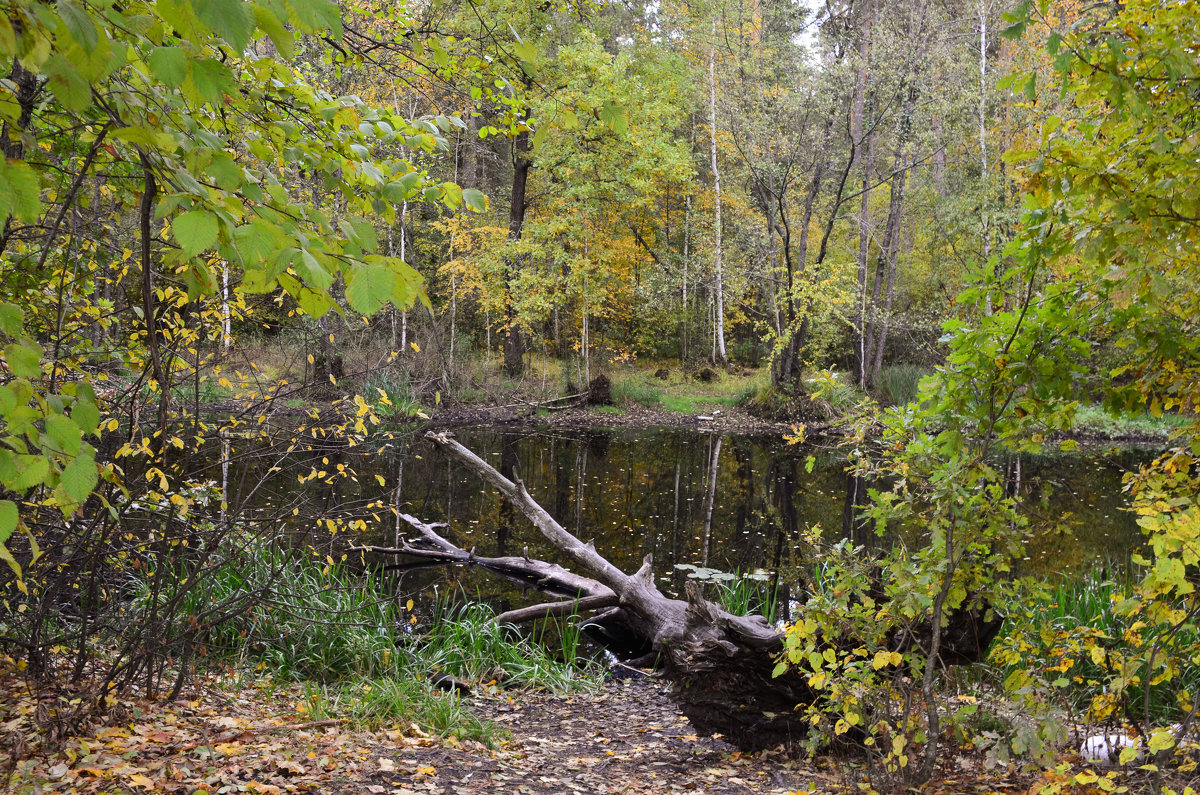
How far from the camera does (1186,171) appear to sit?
2.29 m

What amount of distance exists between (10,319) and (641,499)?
982 centimetres

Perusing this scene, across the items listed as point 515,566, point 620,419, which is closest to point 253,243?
point 515,566

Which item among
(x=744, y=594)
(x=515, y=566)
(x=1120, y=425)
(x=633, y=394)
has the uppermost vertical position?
(x=633, y=394)

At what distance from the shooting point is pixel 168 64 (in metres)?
1.34

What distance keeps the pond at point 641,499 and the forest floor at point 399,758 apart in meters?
1.14

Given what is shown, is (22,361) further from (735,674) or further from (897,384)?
(897,384)

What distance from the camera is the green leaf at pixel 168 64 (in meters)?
1.33

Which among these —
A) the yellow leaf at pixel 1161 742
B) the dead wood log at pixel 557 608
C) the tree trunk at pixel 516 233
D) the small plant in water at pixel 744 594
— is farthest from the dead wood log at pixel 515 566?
the tree trunk at pixel 516 233

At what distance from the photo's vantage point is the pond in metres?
7.70

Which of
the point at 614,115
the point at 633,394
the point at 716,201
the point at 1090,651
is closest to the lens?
the point at 614,115

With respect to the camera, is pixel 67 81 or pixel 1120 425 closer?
pixel 67 81

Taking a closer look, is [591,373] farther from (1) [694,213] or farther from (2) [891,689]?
(2) [891,689]

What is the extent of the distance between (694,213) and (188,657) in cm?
2219

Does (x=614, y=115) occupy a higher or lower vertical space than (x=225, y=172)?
higher
